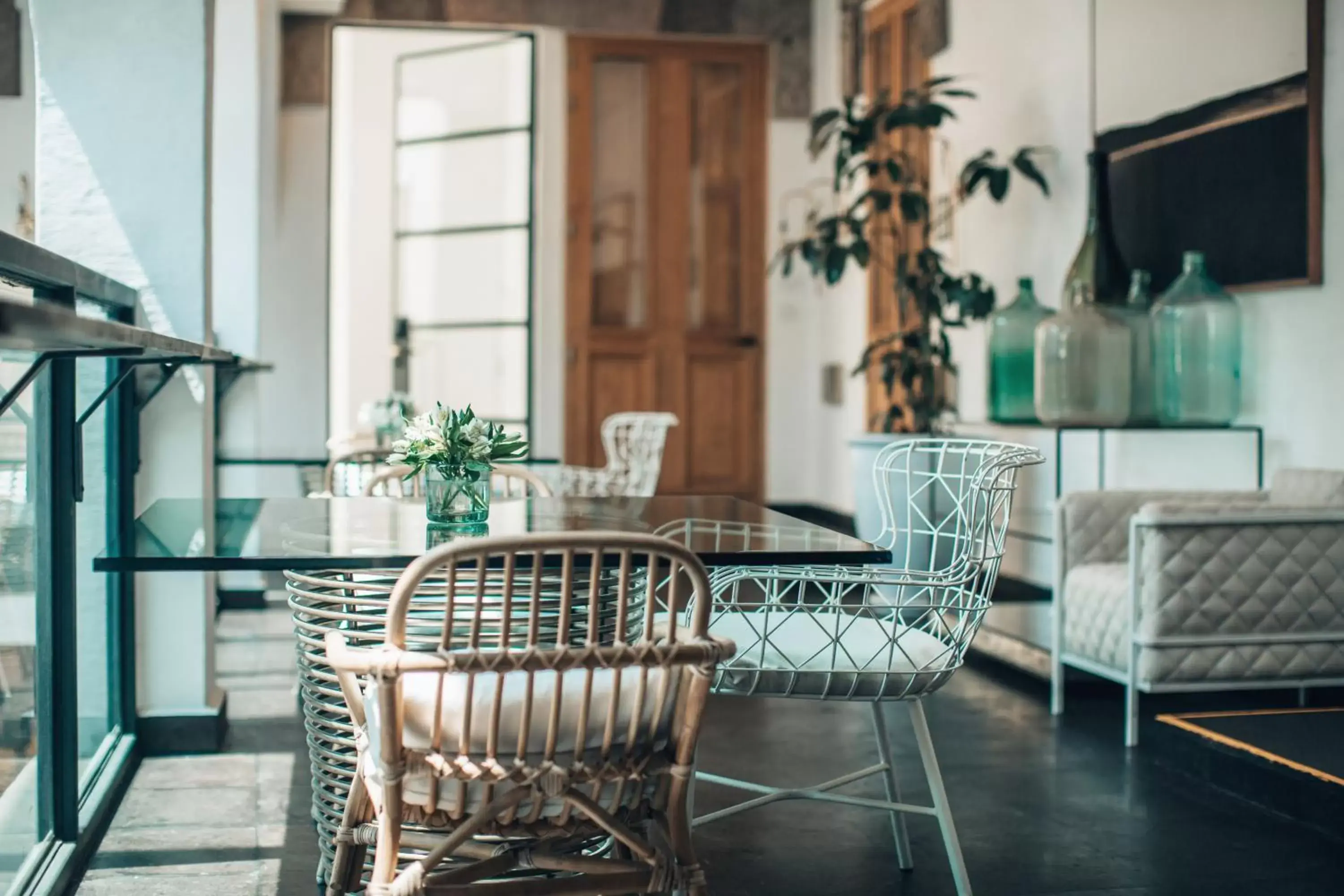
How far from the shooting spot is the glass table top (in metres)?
1.94

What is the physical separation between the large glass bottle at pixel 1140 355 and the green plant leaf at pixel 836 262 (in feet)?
4.63

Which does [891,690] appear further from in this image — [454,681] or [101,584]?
[101,584]

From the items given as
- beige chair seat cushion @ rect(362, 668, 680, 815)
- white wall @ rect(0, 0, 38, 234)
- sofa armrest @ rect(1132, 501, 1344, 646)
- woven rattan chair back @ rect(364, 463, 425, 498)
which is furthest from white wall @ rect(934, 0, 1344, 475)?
white wall @ rect(0, 0, 38, 234)

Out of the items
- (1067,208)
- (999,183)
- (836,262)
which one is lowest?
(836,262)

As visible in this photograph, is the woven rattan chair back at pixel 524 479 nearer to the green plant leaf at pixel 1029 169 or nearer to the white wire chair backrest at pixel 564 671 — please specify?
the white wire chair backrest at pixel 564 671

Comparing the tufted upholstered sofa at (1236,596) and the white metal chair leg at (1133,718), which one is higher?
the tufted upholstered sofa at (1236,596)

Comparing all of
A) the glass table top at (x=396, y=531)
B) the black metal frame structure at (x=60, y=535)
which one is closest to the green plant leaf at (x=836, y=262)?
the glass table top at (x=396, y=531)

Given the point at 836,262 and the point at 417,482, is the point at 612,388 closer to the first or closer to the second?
the point at 836,262

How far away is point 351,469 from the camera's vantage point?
421cm

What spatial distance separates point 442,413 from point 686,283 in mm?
5888

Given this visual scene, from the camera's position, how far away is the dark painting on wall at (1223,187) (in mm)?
4020

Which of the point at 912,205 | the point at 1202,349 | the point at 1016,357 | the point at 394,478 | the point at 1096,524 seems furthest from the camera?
the point at 912,205

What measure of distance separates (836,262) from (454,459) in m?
3.66

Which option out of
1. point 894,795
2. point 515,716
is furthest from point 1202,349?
point 515,716
